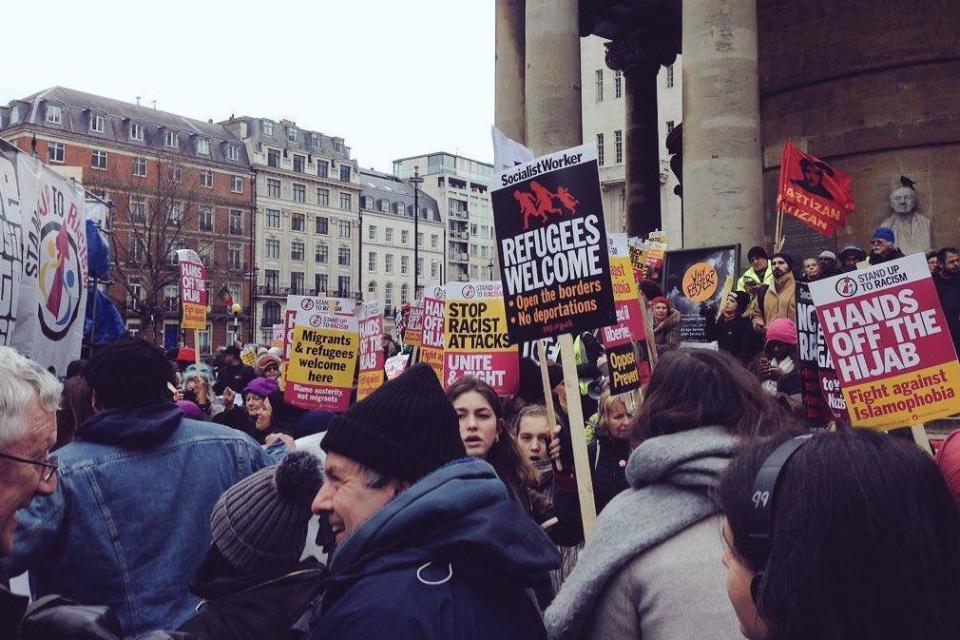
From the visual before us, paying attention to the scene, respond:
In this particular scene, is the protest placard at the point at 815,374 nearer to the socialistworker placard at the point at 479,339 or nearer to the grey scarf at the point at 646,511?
the socialistworker placard at the point at 479,339

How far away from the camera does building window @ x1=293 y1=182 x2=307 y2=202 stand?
328 feet

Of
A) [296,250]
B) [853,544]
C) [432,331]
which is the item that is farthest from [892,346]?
[296,250]

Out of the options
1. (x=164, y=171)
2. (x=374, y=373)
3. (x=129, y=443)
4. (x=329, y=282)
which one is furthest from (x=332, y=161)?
(x=129, y=443)

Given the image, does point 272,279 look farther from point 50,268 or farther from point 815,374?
point 815,374

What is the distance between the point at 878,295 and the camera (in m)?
5.87

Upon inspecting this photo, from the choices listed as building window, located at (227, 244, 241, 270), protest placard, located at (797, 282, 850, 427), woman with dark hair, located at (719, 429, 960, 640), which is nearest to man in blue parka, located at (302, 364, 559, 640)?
woman with dark hair, located at (719, 429, 960, 640)

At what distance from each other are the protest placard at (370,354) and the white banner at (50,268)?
10.2ft

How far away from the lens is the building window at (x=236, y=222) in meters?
91.8

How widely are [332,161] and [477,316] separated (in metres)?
99.8

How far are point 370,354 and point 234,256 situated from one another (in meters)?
84.3

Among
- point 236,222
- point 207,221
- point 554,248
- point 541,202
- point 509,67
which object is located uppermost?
point 236,222

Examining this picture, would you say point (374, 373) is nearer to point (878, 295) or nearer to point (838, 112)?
point (878, 295)

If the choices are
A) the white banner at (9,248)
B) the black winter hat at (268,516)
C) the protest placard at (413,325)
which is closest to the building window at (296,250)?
the protest placard at (413,325)

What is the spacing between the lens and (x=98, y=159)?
8119 cm
